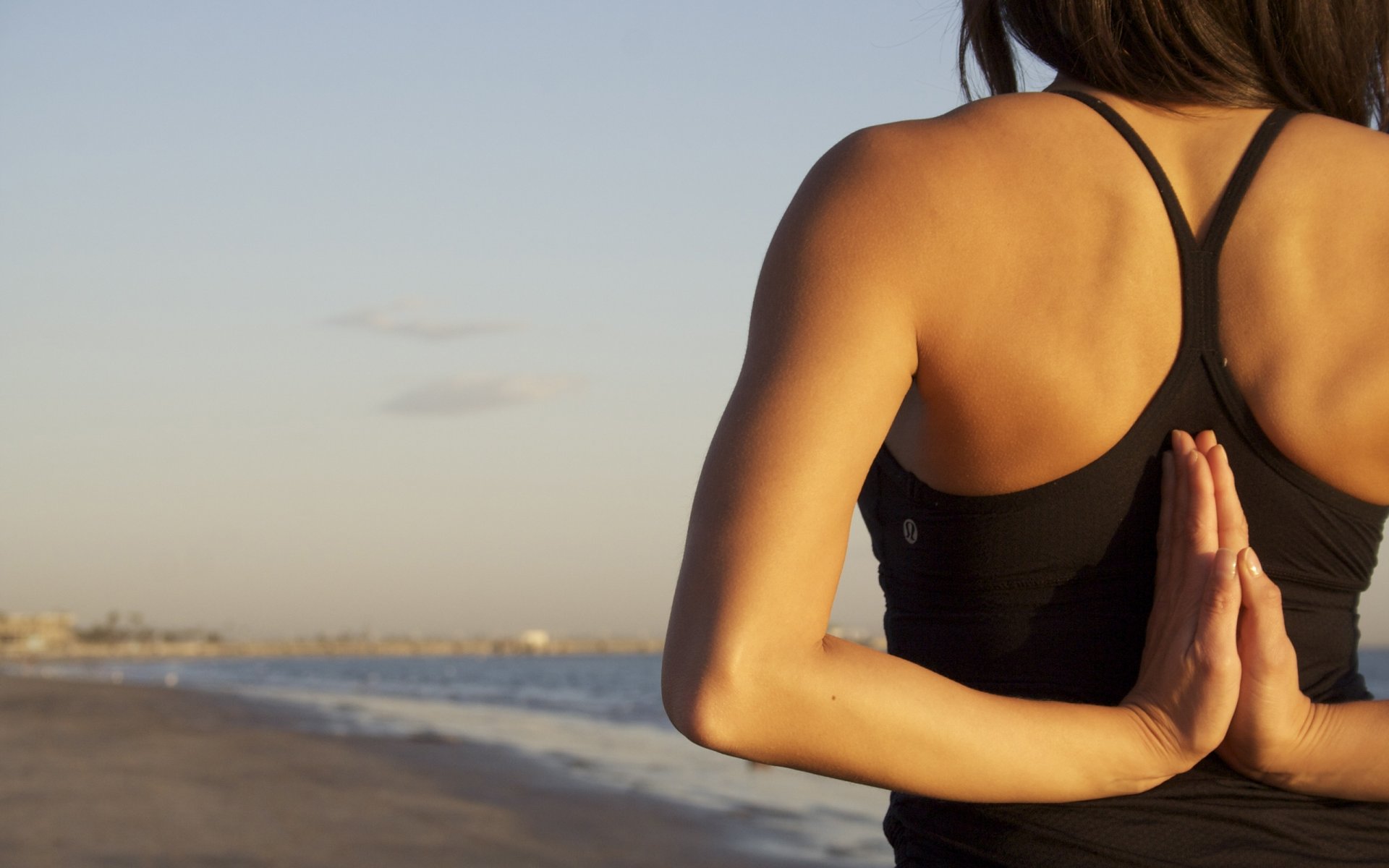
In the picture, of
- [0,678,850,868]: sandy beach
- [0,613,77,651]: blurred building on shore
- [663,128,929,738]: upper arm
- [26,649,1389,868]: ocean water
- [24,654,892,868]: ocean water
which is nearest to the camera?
[663,128,929,738]: upper arm

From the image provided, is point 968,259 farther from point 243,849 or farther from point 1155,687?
point 243,849

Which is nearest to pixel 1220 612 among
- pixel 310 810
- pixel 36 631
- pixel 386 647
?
pixel 310 810

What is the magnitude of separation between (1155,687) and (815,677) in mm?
317

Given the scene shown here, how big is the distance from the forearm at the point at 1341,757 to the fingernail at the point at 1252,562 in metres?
0.15

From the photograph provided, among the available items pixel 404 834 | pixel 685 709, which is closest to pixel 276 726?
pixel 404 834

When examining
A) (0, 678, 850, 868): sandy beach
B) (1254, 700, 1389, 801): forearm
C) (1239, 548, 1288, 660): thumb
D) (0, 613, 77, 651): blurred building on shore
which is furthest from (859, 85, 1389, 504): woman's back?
(0, 613, 77, 651): blurred building on shore

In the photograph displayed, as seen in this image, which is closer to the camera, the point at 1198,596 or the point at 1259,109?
the point at 1198,596

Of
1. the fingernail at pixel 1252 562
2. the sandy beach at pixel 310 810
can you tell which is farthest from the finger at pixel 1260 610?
the sandy beach at pixel 310 810

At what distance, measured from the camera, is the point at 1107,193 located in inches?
37.4

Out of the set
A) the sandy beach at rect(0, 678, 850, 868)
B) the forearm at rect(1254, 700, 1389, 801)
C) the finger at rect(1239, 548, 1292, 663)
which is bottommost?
the sandy beach at rect(0, 678, 850, 868)

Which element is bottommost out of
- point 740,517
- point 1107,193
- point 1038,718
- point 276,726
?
point 276,726

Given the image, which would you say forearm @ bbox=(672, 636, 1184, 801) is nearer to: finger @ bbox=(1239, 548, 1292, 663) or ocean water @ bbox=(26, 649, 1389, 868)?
finger @ bbox=(1239, 548, 1292, 663)

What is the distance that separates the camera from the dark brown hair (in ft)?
3.36

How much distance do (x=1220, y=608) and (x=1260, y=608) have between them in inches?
1.5
